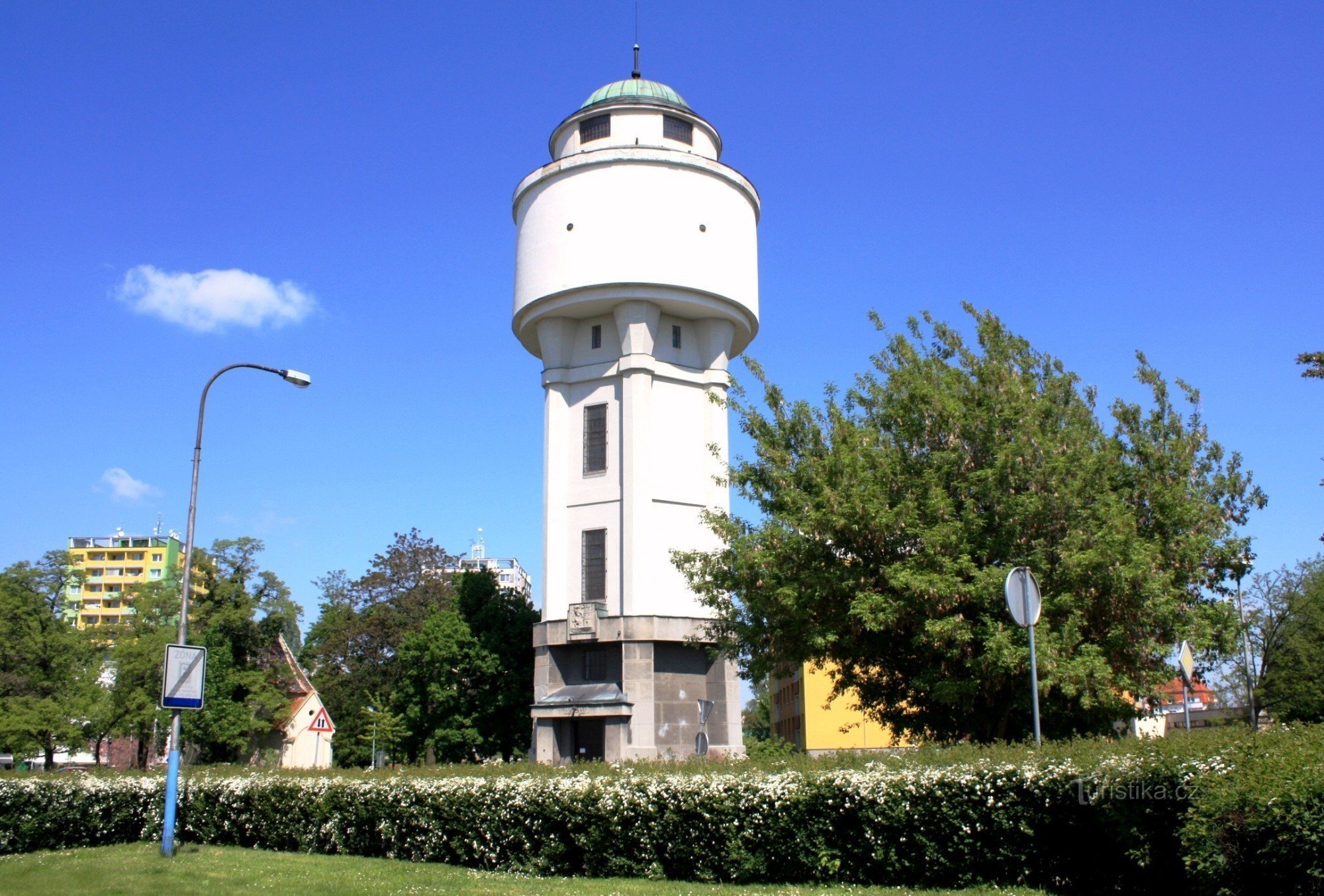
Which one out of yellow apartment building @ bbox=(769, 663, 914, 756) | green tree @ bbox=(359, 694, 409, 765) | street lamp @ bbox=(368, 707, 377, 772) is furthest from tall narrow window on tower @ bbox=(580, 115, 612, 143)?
street lamp @ bbox=(368, 707, 377, 772)

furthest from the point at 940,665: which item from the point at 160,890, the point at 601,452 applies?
the point at 601,452

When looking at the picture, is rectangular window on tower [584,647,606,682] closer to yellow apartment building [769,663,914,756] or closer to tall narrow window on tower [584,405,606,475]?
tall narrow window on tower [584,405,606,475]

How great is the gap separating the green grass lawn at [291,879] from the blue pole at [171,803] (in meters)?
0.21

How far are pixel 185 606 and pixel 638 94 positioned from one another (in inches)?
967

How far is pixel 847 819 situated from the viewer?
10.8m

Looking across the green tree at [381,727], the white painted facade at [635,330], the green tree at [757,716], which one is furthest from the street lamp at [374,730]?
the green tree at [757,716]

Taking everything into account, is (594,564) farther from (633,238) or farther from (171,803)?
(171,803)

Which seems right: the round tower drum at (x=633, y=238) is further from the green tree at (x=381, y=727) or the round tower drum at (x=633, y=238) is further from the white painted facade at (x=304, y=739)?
the white painted facade at (x=304, y=739)

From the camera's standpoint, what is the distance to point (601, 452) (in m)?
33.2

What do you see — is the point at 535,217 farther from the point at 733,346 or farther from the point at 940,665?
the point at 940,665

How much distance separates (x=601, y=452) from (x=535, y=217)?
7.60 metres

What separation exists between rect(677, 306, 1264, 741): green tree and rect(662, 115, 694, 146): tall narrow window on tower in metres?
16.6

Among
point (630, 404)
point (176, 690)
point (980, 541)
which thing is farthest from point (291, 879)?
point (630, 404)

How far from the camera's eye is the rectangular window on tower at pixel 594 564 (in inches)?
1264
